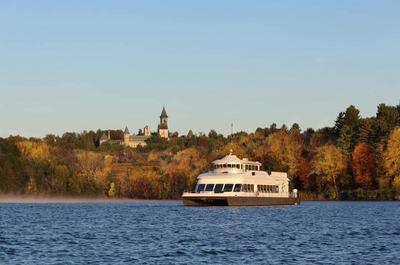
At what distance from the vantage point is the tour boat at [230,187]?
138 meters

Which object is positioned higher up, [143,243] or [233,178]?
[233,178]

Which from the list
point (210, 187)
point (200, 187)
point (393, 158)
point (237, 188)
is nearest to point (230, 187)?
point (237, 188)

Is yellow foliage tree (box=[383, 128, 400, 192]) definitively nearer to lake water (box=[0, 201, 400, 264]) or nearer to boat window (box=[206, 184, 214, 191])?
boat window (box=[206, 184, 214, 191])

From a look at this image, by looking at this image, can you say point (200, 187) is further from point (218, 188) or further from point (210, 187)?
point (218, 188)

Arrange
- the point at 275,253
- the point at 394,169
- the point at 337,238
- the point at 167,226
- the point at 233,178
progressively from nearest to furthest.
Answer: the point at 275,253
the point at 337,238
the point at 167,226
the point at 233,178
the point at 394,169

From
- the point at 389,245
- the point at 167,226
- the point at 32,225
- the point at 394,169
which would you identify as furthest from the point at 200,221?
the point at 394,169

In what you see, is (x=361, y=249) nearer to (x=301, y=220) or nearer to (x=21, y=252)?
(x=21, y=252)

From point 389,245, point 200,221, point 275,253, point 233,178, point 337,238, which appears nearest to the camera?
point 275,253

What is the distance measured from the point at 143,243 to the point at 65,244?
6.23 meters

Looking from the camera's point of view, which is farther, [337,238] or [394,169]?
[394,169]

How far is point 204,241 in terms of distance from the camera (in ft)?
247

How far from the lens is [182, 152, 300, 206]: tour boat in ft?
451

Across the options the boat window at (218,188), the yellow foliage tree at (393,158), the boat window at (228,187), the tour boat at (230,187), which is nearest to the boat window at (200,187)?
the tour boat at (230,187)

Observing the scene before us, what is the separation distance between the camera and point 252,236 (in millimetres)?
81625
